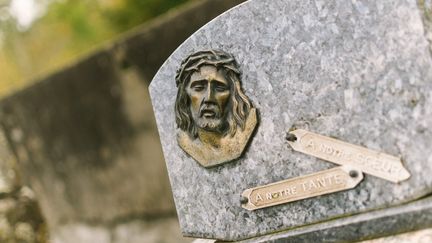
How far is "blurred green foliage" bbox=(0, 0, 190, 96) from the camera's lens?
8.28 metres

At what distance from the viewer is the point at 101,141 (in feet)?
14.5

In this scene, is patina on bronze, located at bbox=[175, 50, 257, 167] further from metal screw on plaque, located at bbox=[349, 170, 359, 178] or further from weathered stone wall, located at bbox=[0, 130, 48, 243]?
weathered stone wall, located at bbox=[0, 130, 48, 243]

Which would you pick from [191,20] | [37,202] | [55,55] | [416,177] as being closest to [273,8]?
[416,177]

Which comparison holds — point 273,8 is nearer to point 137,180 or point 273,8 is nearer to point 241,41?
point 241,41

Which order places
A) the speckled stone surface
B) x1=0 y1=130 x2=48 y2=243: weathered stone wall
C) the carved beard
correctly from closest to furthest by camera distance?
1. the speckled stone surface
2. the carved beard
3. x1=0 y1=130 x2=48 y2=243: weathered stone wall

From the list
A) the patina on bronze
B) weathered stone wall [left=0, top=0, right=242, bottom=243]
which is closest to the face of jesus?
the patina on bronze

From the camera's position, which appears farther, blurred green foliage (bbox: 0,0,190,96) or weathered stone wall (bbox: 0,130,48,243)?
blurred green foliage (bbox: 0,0,190,96)

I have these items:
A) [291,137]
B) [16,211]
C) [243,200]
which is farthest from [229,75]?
[16,211]

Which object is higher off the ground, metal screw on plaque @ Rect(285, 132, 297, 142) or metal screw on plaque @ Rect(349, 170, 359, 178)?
metal screw on plaque @ Rect(285, 132, 297, 142)

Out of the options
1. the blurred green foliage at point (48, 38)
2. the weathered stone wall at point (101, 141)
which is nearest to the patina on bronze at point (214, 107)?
the weathered stone wall at point (101, 141)

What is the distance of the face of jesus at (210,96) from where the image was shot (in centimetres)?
201

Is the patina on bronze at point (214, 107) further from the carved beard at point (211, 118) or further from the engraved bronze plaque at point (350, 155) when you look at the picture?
the engraved bronze plaque at point (350, 155)

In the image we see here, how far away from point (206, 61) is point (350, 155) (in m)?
0.52

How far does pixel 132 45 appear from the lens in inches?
162
